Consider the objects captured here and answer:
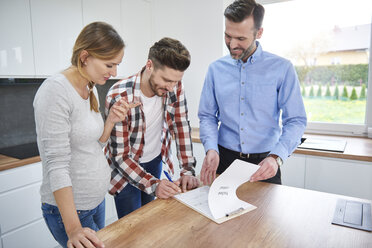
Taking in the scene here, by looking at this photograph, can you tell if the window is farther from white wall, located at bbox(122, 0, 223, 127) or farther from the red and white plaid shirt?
the red and white plaid shirt

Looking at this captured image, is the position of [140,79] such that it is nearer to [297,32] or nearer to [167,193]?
[167,193]

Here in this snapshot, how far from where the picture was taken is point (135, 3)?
299cm

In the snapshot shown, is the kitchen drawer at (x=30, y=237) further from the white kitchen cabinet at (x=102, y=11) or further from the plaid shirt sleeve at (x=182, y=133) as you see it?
the white kitchen cabinet at (x=102, y=11)

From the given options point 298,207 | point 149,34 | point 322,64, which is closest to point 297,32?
point 322,64

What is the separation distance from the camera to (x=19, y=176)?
1945 mm

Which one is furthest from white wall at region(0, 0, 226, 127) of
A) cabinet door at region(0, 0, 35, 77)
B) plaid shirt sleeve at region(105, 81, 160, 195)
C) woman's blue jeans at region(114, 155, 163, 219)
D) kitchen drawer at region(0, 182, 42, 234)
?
woman's blue jeans at region(114, 155, 163, 219)

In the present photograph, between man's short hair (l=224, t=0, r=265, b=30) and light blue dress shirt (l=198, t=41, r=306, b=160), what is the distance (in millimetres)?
194

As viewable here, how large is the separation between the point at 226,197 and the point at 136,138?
0.52 meters

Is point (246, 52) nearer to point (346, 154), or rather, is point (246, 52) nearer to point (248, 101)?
point (248, 101)

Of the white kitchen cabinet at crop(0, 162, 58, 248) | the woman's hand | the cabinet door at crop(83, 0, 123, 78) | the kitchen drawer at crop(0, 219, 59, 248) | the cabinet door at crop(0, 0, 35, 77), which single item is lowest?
the kitchen drawer at crop(0, 219, 59, 248)

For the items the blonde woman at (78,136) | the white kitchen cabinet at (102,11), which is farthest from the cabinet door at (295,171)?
the white kitchen cabinet at (102,11)

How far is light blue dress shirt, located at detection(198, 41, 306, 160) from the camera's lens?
145cm

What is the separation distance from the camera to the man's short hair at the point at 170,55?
47.3 inches

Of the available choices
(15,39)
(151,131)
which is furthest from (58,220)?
(15,39)
